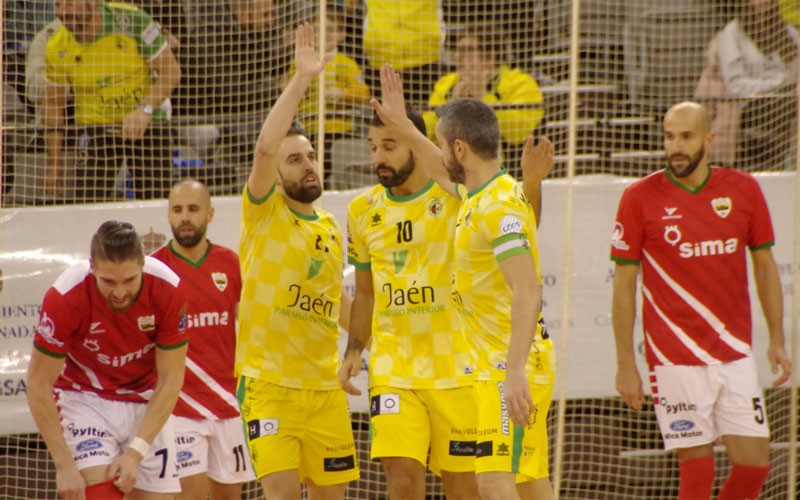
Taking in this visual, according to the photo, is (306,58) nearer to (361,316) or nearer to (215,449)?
(361,316)

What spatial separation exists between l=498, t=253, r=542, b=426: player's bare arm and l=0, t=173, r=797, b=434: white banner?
3.33 m

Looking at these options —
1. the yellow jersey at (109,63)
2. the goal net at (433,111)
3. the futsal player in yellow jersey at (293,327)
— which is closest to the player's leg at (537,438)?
the futsal player in yellow jersey at (293,327)

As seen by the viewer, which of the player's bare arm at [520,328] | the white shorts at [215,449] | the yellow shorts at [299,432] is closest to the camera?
the player's bare arm at [520,328]

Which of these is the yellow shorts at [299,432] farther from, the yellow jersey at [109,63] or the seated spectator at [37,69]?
the seated spectator at [37,69]

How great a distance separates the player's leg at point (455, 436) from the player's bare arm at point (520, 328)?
104cm

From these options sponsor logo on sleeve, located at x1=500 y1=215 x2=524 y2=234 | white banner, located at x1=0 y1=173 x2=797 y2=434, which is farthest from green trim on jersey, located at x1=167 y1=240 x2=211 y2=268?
sponsor logo on sleeve, located at x1=500 y1=215 x2=524 y2=234

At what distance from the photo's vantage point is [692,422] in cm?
637

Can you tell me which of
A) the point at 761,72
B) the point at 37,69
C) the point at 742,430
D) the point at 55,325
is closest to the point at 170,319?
the point at 55,325

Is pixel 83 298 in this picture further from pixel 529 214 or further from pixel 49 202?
pixel 49 202

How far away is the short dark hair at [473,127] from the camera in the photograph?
16.7ft

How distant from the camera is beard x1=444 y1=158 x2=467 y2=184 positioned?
5.14 meters

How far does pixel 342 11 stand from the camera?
901 cm

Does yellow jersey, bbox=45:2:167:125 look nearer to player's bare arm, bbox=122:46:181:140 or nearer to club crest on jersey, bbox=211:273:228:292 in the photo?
player's bare arm, bbox=122:46:181:140

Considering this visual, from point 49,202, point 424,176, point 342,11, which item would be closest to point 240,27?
point 342,11
